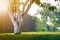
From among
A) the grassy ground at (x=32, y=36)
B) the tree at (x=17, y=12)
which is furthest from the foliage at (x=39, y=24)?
the tree at (x=17, y=12)

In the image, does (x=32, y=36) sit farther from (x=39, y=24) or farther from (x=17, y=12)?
(x=17, y=12)

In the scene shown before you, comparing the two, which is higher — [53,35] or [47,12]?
[47,12]

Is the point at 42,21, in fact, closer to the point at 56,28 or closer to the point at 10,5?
the point at 56,28

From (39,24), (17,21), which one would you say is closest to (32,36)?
(39,24)

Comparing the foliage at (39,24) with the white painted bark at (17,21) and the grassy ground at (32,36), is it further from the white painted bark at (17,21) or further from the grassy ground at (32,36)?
the white painted bark at (17,21)

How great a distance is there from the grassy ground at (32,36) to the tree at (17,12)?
13cm

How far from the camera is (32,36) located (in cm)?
373

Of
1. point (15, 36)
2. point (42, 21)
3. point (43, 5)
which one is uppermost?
point (43, 5)

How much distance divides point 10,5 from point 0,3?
226 mm

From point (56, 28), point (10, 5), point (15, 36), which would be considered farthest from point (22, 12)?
point (56, 28)

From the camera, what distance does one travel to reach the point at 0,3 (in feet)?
12.4

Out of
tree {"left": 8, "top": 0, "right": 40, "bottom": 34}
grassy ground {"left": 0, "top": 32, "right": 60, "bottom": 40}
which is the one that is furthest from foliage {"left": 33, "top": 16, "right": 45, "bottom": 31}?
tree {"left": 8, "top": 0, "right": 40, "bottom": 34}

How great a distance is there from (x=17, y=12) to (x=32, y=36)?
1.94 feet

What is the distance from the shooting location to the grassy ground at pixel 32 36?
3.69 meters
